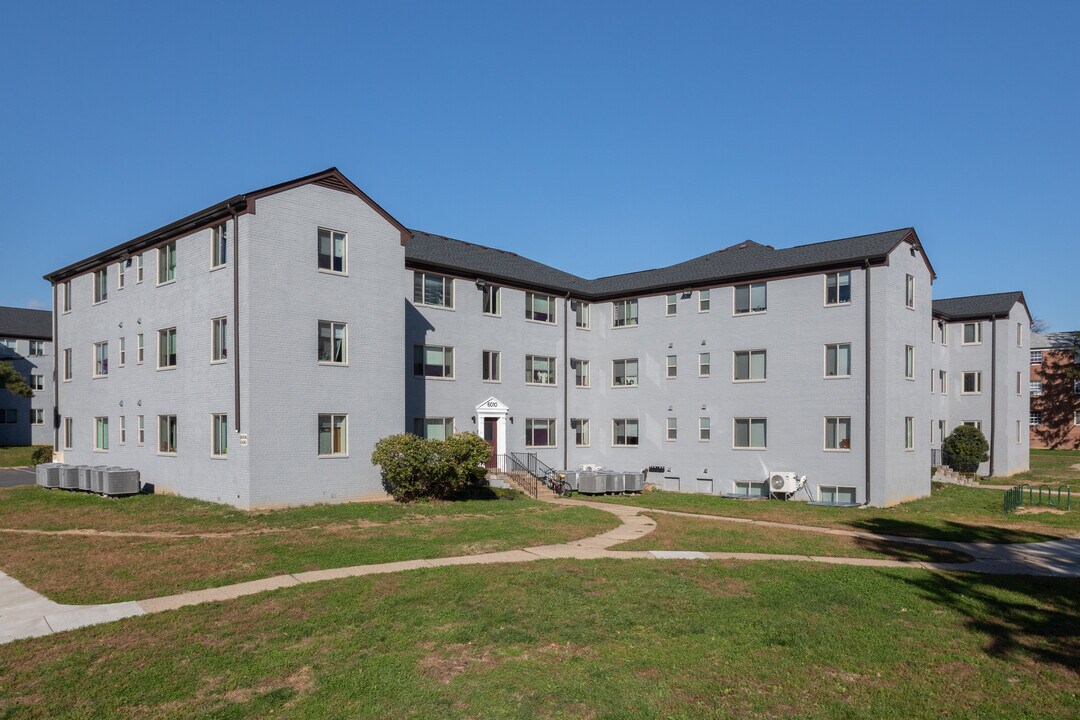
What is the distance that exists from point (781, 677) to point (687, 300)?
2545cm

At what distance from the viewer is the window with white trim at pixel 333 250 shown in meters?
22.9

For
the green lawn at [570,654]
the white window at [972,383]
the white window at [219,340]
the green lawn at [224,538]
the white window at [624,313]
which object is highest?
the white window at [624,313]

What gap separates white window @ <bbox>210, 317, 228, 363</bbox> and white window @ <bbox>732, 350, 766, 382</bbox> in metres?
19.8

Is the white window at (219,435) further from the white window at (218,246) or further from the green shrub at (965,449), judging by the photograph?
the green shrub at (965,449)

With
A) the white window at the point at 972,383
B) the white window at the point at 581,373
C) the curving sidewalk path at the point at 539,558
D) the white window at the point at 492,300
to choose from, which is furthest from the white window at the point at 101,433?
the white window at the point at 972,383

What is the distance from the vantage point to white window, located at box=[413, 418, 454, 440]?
2770 centimetres

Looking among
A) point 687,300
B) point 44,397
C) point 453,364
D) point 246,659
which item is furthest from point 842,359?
point 44,397

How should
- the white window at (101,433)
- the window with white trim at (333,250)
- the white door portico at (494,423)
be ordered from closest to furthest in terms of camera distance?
the window with white trim at (333,250)
the white window at (101,433)
the white door portico at (494,423)

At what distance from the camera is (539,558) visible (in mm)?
14148

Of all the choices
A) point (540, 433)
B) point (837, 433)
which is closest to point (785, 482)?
point (837, 433)

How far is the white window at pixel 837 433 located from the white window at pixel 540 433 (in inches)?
463

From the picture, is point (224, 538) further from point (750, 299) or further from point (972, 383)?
point (972, 383)

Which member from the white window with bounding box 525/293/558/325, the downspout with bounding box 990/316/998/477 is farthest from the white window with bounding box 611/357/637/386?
the downspout with bounding box 990/316/998/477

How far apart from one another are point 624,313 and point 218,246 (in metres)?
18.7
